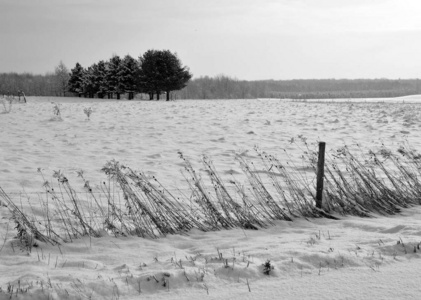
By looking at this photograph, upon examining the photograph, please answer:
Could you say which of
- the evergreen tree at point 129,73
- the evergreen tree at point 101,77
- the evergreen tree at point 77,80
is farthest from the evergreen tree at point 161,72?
the evergreen tree at point 77,80

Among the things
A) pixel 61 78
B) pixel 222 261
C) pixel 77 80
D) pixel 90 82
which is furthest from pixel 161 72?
pixel 222 261

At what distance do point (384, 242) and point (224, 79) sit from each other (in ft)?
276

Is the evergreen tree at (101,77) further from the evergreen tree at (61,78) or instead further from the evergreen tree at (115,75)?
the evergreen tree at (61,78)

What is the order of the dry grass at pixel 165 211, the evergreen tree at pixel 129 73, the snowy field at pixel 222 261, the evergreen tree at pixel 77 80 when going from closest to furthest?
the snowy field at pixel 222 261, the dry grass at pixel 165 211, the evergreen tree at pixel 129 73, the evergreen tree at pixel 77 80

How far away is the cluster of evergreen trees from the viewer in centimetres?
4747

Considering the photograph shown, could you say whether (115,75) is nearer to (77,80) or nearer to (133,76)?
(133,76)

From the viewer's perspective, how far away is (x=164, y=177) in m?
Answer: 8.83

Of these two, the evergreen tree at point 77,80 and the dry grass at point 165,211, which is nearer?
the dry grass at point 165,211

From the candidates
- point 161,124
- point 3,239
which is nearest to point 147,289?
point 3,239

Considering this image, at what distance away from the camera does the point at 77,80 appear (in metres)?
56.7

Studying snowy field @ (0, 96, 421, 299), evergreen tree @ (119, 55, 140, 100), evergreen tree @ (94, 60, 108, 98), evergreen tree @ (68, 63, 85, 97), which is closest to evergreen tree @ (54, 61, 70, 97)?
evergreen tree @ (68, 63, 85, 97)

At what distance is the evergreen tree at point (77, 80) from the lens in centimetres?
5574

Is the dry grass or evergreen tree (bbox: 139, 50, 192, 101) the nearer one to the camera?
the dry grass

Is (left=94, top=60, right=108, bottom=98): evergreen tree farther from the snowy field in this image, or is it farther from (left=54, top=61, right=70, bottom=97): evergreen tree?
the snowy field
